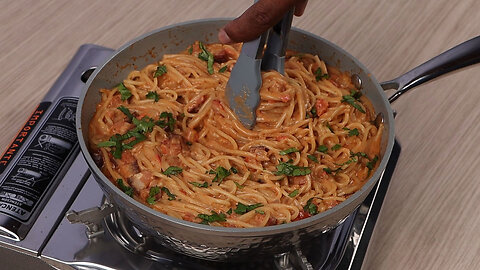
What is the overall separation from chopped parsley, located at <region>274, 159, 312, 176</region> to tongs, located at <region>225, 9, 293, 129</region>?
121 mm

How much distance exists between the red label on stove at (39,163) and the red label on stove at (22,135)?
0.05ft

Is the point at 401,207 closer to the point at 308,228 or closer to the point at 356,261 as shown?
the point at 356,261

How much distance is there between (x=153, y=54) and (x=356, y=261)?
64cm

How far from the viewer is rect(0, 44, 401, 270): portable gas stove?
3.86 feet

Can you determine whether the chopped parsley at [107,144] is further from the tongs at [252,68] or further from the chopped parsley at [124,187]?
the tongs at [252,68]

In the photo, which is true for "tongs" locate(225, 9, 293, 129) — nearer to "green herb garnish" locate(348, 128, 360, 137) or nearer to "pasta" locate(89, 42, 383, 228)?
"pasta" locate(89, 42, 383, 228)

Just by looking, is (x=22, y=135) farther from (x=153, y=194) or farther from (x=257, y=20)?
(x=257, y=20)

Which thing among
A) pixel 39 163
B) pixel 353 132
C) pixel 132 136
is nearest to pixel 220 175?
pixel 132 136

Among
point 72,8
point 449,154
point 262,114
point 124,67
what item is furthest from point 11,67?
point 449,154

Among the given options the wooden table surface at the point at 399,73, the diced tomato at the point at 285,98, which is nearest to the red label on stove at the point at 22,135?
the wooden table surface at the point at 399,73

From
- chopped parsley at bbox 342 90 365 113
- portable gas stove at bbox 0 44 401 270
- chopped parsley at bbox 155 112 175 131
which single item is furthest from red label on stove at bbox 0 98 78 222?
chopped parsley at bbox 342 90 365 113

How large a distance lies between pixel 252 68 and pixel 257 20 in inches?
6.7

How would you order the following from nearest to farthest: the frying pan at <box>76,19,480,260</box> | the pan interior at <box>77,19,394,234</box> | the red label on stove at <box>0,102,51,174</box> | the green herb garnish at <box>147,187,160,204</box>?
the frying pan at <box>76,19,480,260</box> < the green herb garnish at <box>147,187,160,204</box> < the pan interior at <box>77,19,394,234</box> < the red label on stove at <box>0,102,51,174</box>

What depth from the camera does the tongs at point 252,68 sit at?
113 cm
